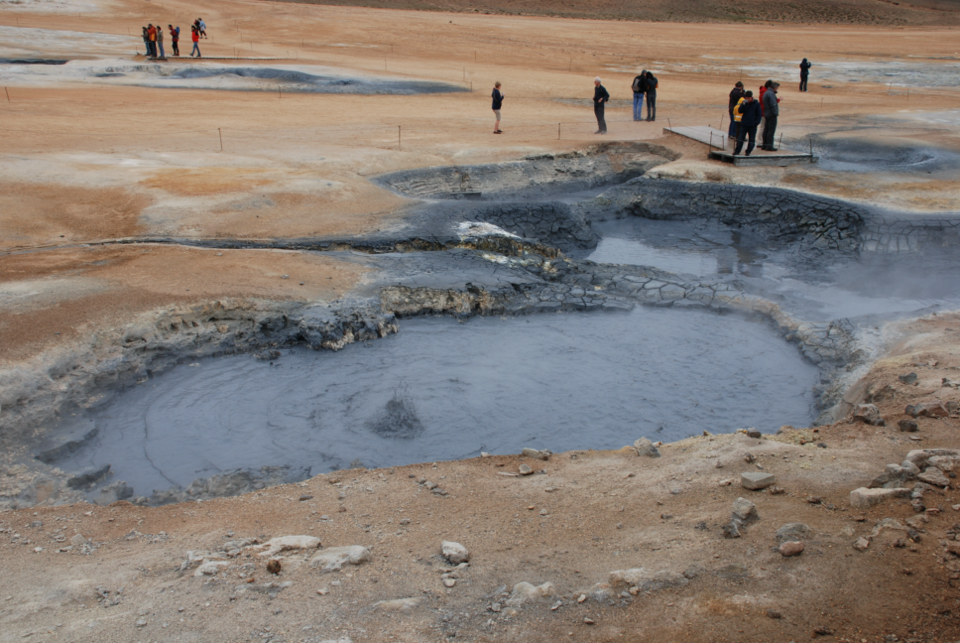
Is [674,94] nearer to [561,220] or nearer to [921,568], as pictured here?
[561,220]

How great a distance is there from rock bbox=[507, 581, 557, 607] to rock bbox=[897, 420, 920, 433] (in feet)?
10.5

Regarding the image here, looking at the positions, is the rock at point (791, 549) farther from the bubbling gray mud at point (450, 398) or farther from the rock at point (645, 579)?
the bubbling gray mud at point (450, 398)

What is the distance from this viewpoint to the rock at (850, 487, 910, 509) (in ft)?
13.6

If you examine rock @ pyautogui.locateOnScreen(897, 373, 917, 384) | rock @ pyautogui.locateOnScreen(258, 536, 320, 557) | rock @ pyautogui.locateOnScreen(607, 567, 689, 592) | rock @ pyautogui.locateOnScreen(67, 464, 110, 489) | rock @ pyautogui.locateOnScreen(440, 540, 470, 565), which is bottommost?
rock @ pyautogui.locateOnScreen(67, 464, 110, 489)

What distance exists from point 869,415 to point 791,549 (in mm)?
2474

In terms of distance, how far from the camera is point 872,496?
4160 millimetres

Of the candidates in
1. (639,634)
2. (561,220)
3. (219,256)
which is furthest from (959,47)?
(639,634)

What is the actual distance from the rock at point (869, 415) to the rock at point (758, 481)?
62.8 inches

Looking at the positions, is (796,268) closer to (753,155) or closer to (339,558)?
(753,155)

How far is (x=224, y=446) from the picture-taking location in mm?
6566

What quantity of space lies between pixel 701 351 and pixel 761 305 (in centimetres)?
144

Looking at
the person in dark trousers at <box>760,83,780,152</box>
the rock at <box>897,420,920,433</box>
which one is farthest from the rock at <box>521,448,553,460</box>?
the person in dark trousers at <box>760,83,780,152</box>

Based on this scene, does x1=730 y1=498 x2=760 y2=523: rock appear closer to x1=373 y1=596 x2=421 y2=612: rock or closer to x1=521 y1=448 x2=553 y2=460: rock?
x1=521 y1=448 x2=553 y2=460: rock

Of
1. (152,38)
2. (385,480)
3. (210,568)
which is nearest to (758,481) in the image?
(385,480)
